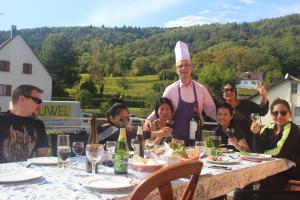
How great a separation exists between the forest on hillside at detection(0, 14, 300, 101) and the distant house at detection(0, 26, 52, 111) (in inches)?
409

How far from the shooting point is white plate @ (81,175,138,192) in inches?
70.2

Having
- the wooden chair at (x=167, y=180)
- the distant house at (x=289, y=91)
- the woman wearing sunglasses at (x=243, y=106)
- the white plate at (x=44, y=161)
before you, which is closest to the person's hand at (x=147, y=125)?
the woman wearing sunglasses at (x=243, y=106)

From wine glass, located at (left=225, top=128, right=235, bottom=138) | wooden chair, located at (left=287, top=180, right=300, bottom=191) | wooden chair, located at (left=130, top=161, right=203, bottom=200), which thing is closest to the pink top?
wine glass, located at (left=225, top=128, right=235, bottom=138)

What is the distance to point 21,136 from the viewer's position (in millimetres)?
3199

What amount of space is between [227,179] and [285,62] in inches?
1838

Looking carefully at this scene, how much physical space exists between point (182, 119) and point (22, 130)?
1677 millimetres

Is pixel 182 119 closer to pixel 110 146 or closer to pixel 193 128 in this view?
pixel 193 128

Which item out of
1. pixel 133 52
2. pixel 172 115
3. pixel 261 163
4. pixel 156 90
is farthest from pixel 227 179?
pixel 133 52

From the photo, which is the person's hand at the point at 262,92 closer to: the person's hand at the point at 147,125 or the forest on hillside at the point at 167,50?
the person's hand at the point at 147,125

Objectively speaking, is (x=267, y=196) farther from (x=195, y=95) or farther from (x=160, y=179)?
(x=195, y=95)

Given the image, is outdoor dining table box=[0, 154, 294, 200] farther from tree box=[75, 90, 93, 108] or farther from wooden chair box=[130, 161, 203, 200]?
tree box=[75, 90, 93, 108]

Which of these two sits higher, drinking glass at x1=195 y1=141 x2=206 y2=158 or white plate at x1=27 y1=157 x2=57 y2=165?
drinking glass at x1=195 y1=141 x2=206 y2=158

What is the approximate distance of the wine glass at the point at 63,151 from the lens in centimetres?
232

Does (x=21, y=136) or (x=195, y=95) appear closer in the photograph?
(x=21, y=136)
